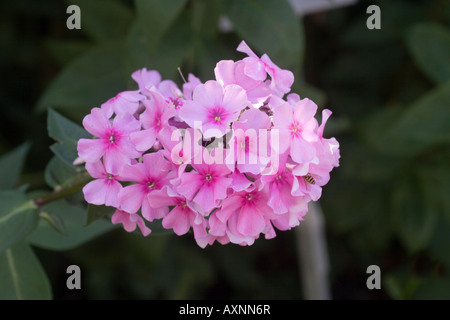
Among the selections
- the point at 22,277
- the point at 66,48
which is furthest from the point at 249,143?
the point at 66,48

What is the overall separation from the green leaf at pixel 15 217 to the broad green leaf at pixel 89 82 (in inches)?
18.3

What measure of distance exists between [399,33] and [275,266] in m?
1.07

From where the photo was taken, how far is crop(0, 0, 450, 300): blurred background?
150 cm

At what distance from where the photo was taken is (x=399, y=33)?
1896 millimetres

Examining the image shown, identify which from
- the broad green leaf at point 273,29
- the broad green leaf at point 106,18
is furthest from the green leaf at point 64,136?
the broad green leaf at point 106,18

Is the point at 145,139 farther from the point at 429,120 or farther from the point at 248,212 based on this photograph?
the point at 429,120

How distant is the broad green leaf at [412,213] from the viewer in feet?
5.64

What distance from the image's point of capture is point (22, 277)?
3.81ft

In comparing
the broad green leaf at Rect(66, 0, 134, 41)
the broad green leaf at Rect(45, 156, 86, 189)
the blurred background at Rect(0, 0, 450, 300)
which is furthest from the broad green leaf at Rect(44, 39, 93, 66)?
the broad green leaf at Rect(45, 156, 86, 189)

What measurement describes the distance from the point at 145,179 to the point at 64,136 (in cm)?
27

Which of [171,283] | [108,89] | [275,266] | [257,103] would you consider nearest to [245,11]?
[108,89]

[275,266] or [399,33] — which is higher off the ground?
[399,33]

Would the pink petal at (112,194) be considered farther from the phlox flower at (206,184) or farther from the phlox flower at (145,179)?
the phlox flower at (206,184)
